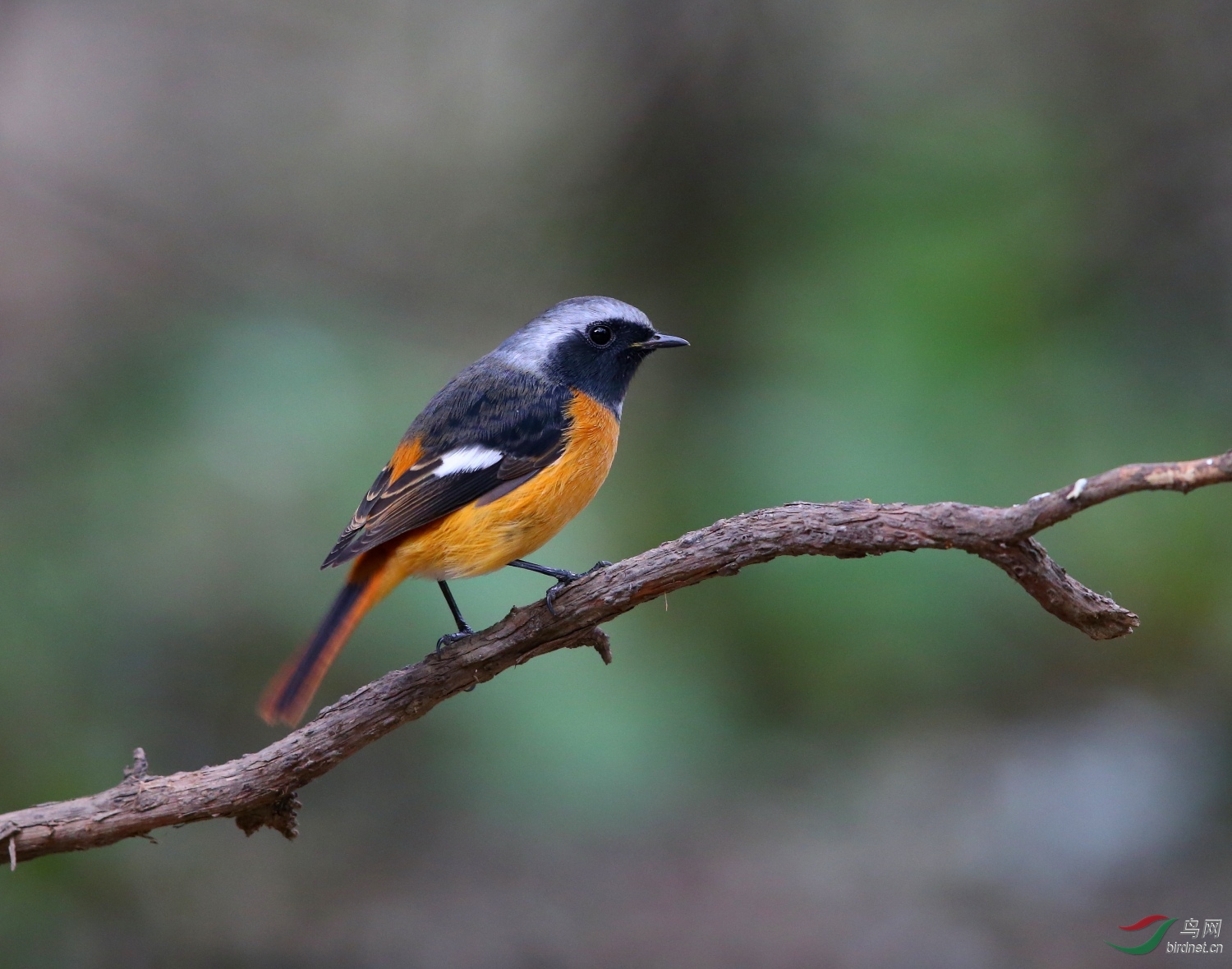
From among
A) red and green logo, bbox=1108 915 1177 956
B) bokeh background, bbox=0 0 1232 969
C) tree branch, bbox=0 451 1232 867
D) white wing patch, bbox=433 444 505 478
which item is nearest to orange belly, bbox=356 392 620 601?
white wing patch, bbox=433 444 505 478

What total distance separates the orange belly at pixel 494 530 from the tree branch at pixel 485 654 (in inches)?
12.1

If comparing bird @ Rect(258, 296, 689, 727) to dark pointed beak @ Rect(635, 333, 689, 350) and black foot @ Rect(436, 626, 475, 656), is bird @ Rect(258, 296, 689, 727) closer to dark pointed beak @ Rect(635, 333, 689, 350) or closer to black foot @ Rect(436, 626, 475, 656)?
black foot @ Rect(436, 626, 475, 656)

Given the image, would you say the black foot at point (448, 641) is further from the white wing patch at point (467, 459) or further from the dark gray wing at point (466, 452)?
the white wing patch at point (467, 459)

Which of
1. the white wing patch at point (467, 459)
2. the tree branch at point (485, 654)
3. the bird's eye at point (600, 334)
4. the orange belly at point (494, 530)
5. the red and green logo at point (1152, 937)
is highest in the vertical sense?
the bird's eye at point (600, 334)

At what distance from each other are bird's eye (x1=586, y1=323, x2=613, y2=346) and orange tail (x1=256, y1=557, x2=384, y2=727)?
126cm

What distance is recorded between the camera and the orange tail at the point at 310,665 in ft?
8.63

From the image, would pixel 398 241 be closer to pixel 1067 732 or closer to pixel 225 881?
pixel 225 881

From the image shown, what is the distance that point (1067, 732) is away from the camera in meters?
5.30

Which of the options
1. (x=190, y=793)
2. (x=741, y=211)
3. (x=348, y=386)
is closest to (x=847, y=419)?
(x=741, y=211)

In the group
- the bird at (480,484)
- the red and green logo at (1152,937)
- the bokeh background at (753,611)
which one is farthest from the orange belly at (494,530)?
the red and green logo at (1152,937)

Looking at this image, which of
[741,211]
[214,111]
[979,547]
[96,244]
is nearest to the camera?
Answer: [979,547]

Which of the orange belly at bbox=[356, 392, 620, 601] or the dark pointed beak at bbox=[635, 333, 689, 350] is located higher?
the dark pointed beak at bbox=[635, 333, 689, 350]

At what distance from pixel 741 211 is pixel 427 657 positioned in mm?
4147

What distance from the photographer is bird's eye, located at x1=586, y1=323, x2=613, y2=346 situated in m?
3.62
